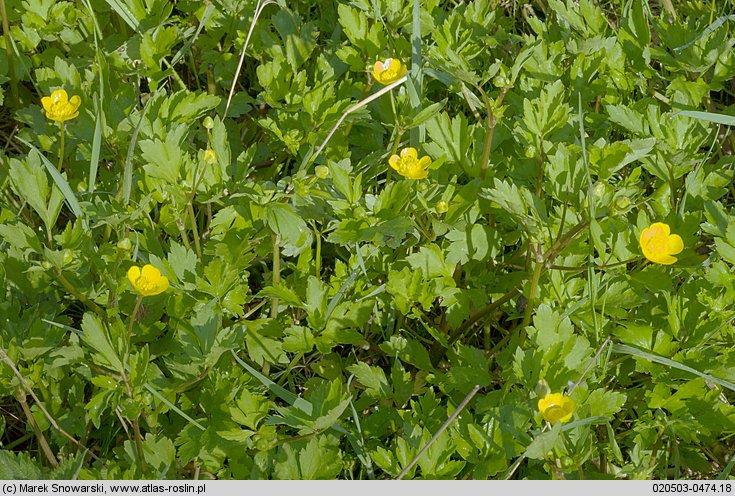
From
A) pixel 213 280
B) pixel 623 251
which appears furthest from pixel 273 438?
pixel 623 251

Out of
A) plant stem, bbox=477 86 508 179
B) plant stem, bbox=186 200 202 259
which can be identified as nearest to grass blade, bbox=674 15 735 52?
plant stem, bbox=477 86 508 179

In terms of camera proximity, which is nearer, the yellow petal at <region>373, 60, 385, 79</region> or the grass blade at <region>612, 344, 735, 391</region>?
the grass blade at <region>612, 344, 735, 391</region>

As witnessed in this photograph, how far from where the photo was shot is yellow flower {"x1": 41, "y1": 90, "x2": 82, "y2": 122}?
91.3 inches

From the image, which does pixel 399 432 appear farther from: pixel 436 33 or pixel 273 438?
pixel 436 33

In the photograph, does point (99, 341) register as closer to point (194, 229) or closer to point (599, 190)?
point (194, 229)

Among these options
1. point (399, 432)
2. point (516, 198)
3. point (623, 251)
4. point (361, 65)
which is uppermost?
point (361, 65)

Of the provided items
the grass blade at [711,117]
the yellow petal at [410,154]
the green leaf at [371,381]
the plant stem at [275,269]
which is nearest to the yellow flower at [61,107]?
the plant stem at [275,269]

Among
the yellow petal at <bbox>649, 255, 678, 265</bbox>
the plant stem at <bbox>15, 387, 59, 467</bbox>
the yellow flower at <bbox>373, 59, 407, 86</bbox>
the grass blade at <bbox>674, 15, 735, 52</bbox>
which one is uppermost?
the yellow flower at <bbox>373, 59, 407, 86</bbox>

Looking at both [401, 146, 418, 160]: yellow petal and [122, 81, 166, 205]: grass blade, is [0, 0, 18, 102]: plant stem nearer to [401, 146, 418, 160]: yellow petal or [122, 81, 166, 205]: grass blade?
[122, 81, 166, 205]: grass blade

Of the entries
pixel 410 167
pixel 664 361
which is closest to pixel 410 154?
pixel 410 167

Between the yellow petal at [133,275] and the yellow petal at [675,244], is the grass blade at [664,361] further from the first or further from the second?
the yellow petal at [133,275]

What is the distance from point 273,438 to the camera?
2016 mm

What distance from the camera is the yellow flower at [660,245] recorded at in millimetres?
2027

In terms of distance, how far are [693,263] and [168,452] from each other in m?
1.51
